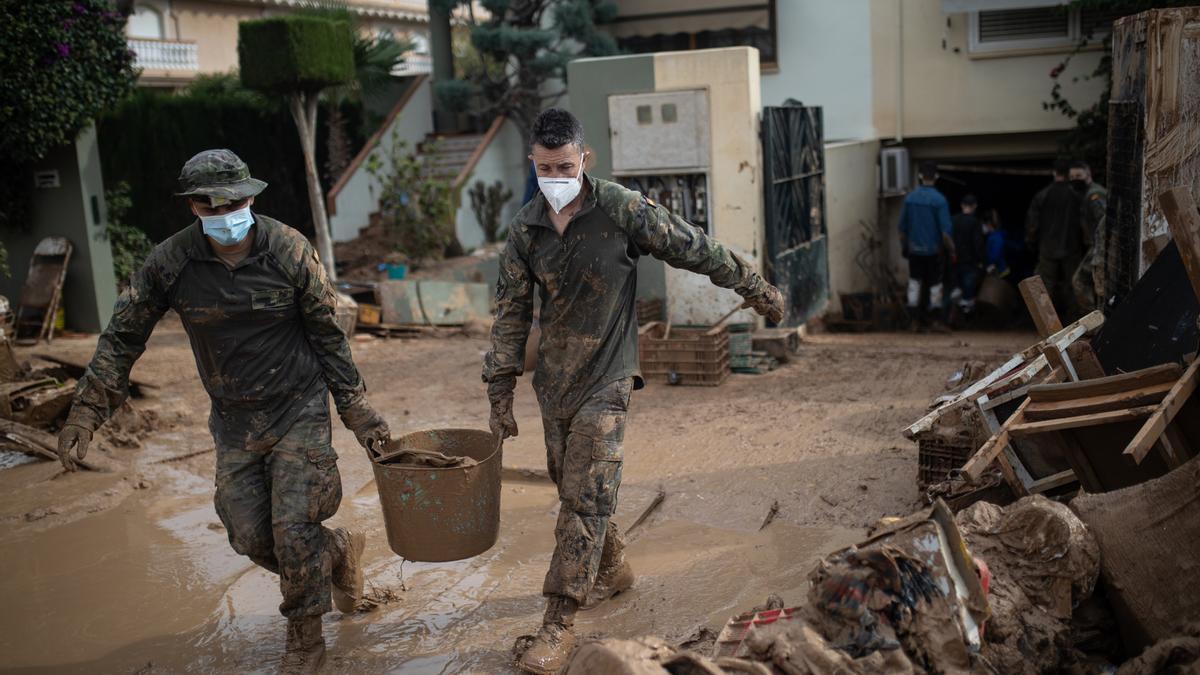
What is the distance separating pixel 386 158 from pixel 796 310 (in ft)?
29.5

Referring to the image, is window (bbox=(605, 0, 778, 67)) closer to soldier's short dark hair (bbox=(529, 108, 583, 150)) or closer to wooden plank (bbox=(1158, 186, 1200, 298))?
soldier's short dark hair (bbox=(529, 108, 583, 150))

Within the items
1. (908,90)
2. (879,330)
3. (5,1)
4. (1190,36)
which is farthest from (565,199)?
(908,90)

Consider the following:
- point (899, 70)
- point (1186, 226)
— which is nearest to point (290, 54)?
point (899, 70)

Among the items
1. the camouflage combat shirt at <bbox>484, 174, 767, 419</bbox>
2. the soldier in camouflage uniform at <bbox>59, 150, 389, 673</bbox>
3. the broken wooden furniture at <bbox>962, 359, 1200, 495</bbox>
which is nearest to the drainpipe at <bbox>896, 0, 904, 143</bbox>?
the broken wooden furniture at <bbox>962, 359, 1200, 495</bbox>

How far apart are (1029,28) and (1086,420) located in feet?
37.5

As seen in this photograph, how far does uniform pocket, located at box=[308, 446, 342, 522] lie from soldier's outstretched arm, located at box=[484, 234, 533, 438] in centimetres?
69

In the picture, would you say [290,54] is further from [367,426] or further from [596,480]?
[596,480]

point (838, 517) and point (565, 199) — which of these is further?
point (838, 517)

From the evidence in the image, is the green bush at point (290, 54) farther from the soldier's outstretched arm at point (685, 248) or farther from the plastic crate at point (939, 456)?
the plastic crate at point (939, 456)

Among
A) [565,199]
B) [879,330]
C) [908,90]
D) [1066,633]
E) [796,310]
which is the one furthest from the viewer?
[908,90]

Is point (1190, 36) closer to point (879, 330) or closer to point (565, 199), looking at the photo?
point (565, 199)

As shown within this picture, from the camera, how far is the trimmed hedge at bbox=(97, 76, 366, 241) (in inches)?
650

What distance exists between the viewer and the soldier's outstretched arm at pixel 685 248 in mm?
4520

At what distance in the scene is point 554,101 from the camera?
699 inches
